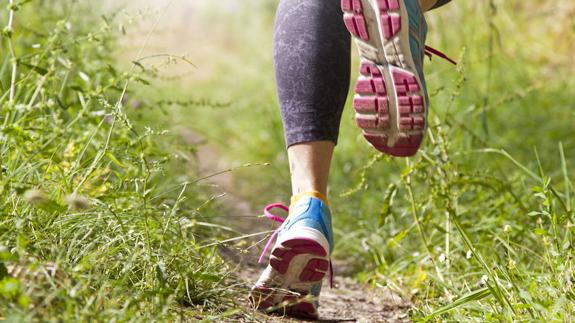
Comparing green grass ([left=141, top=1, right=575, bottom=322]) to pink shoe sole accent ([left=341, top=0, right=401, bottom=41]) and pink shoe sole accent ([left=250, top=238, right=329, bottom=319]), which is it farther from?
pink shoe sole accent ([left=341, top=0, right=401, bottom=41])

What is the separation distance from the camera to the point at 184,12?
8.52 meters

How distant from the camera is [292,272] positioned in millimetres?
1507

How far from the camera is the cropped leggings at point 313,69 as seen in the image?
158cm

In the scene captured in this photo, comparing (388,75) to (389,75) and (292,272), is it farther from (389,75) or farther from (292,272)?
(292,272)

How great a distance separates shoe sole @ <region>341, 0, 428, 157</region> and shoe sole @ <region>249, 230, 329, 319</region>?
0.25m

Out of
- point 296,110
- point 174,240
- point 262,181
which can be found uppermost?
point 296,110

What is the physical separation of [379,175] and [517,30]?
8.74 feet

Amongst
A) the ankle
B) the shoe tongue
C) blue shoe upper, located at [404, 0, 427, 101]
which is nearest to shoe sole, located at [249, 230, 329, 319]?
the shoe tongue

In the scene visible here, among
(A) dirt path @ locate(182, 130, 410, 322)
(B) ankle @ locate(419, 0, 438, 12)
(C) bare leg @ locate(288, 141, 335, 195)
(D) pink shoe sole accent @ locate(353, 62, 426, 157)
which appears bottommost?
(A) dirt path @ locate(182, 130, 410, 322)

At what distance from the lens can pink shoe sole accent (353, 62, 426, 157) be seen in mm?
1417

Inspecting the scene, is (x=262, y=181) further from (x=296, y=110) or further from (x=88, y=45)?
(x=296, y=110)

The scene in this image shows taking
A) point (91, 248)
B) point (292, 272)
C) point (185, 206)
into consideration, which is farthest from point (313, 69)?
point (185, 206)

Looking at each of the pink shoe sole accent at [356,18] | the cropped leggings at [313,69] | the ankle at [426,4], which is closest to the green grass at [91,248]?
the cropped leggings at [313,69]

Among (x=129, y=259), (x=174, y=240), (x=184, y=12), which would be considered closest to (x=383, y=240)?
(x=174, y=240)
